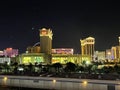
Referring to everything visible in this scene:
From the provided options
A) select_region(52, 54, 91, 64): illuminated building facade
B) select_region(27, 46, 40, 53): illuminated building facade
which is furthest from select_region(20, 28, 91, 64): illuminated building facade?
select_region(27, 46, 40, 53): illuminated building facade

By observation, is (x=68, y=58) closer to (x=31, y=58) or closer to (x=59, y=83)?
(x=31, y=58)

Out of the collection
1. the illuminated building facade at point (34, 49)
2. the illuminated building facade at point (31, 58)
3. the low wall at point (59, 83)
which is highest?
the illuminated building facade at point (34, 49)

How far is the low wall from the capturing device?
28.4 meters

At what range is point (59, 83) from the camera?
103 ft

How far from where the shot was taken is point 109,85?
1109 inches

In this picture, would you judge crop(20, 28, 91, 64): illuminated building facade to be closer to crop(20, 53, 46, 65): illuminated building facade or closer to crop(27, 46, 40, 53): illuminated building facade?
crop(20, 53, 46, 65): illuminated building facade

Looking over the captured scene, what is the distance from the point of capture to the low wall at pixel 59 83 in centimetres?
2844

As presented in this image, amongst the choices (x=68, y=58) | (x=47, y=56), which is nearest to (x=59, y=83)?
(x=47, y=56)

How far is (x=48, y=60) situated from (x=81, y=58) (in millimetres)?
20510

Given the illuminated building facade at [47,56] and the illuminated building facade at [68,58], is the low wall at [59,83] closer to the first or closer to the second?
Result: the illuminated building facade at [47,56]

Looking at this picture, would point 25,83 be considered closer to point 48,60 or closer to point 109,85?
point 109,85

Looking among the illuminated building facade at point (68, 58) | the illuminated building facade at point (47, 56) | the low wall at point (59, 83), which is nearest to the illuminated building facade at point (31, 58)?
the illuminated building facade at point (47, 56)

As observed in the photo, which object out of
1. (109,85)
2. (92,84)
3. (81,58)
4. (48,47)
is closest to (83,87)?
(92,84)

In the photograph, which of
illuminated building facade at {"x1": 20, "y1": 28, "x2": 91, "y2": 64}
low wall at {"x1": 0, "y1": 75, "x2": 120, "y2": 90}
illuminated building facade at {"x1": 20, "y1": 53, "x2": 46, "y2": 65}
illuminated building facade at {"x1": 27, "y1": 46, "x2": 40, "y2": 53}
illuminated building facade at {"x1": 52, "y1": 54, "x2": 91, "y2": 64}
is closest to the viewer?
low wall at {"x1": 0, "y1": 75, "x2": 120, "y2": 90}
